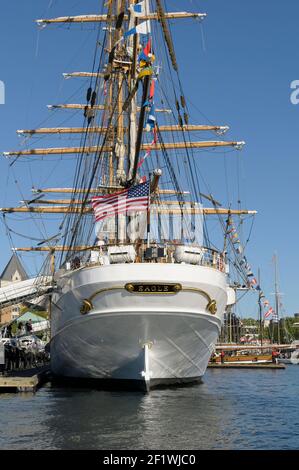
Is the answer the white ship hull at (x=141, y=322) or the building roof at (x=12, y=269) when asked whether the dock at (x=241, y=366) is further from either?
the building roof at (x=12, y=269)

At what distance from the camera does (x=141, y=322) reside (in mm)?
29875

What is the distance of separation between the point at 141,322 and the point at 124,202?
17.4 ft

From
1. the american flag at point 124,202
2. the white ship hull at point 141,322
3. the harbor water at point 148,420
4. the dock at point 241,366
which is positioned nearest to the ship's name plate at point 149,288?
the white ship hull at point 141,322

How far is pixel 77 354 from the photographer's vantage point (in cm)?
3391

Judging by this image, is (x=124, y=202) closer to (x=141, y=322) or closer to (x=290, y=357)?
(x=141, y=322)

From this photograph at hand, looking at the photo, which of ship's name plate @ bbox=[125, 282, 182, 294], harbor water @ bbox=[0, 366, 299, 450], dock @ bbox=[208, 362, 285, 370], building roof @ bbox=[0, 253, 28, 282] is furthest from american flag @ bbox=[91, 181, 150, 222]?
building roof @ bbox=[0, 253, 28, 282]

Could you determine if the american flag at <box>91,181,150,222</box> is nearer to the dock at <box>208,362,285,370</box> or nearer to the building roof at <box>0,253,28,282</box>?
the dock at <box>208,362,285,370</box>

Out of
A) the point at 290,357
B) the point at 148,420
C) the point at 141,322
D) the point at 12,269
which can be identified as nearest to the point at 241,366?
the point at 141,322

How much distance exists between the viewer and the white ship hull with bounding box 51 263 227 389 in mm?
29953

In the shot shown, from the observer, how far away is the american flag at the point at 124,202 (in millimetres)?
30781

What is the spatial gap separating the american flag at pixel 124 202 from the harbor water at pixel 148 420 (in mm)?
7848

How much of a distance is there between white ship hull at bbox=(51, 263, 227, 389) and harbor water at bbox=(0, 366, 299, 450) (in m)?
1.13

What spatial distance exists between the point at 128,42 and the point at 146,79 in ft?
47.8
